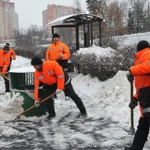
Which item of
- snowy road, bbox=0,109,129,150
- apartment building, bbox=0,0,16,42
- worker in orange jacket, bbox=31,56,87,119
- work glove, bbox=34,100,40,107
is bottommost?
snowy road, bbox=0,109,129,150

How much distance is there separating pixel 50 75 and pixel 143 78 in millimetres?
2361

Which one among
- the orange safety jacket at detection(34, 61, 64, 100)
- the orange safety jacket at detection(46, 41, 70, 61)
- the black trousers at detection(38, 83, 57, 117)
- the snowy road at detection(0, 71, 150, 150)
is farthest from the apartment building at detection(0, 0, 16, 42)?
→ the orange safety jacket at detection(34, 61, 64, 100)

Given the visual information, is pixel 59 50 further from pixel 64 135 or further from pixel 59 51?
pixel 64 135

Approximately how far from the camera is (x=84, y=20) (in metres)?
10.7

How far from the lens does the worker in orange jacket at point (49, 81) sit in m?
5.16

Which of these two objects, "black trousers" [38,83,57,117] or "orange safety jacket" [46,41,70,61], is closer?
"black trousers" [38,83,57,117]

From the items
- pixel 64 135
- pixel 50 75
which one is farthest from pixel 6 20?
pixel 64 135

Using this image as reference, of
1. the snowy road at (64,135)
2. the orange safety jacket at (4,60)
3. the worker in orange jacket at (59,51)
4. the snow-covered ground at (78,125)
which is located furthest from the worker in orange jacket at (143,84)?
the orange safety jacket at (4,60)

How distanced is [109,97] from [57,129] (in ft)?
6.55

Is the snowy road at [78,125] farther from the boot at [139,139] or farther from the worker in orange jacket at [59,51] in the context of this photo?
the worker in orange jacket at [59,51]

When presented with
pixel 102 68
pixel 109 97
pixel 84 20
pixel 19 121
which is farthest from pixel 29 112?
pixel 84 20

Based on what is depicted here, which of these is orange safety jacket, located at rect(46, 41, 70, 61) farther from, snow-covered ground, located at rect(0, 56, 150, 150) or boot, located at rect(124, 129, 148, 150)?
boot, located at rect(124, 129, 148, 150)

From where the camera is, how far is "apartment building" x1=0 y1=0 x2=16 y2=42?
6744 centimetres

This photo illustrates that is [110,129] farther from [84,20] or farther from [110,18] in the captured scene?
[110,18]
